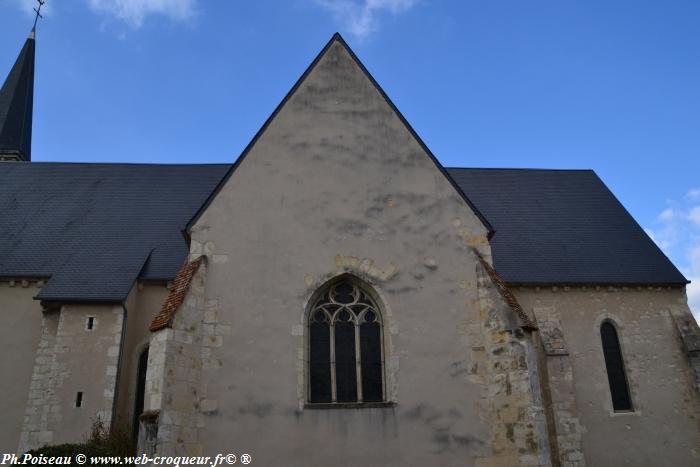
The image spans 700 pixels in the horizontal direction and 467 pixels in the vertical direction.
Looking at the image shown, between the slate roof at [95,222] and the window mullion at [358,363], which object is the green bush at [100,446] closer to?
the slate roof at [95,222]

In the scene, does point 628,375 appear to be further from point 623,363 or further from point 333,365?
point 333,365

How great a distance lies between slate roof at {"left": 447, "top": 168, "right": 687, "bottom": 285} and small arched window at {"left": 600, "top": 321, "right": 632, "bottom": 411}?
1.27 m

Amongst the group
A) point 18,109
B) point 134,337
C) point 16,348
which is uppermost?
point 18,109

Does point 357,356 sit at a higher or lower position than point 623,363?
lower

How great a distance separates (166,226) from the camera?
1512 cm

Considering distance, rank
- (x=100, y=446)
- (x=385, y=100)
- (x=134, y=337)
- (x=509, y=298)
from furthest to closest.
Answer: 1. (x=134, y=337)
2. (x=385, y=100)
3. (x=100, y=446)
4. (x=509, y=298)

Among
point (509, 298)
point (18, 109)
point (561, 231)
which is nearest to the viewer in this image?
point (509, 298)

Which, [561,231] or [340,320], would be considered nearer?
[340,320]

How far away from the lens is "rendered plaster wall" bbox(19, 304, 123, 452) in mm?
11359

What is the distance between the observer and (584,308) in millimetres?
13922

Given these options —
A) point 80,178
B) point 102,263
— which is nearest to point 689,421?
point 102,263

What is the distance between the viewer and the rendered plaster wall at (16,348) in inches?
467

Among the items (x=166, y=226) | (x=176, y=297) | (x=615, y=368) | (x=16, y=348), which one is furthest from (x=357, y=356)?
(x=16, y=348)

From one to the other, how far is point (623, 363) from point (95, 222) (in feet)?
46.3
